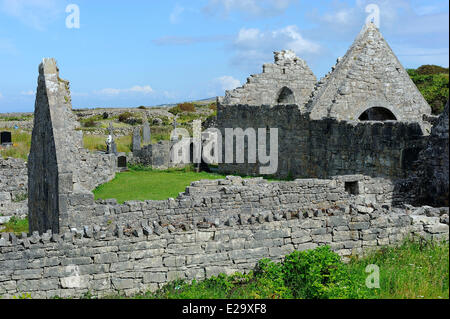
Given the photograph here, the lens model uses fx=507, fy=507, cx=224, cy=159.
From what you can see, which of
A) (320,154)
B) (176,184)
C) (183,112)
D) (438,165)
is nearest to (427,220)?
(438,165)

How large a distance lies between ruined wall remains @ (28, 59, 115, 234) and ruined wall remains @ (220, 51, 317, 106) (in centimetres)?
1248

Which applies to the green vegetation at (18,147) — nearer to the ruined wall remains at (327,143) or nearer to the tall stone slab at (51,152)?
the ruined wall remains at (327,143)

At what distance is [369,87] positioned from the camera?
17672 millimetres

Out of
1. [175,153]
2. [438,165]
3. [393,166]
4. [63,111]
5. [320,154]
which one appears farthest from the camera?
[175,153]

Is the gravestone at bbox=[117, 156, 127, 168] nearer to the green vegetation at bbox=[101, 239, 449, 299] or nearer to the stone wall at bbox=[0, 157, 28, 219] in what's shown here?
the stone wall at bbox=[0, 157, 28, 219]

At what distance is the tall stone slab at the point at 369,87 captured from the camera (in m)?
17.5

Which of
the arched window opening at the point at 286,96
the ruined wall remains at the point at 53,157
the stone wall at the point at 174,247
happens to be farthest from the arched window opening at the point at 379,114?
the ruined wall remains at the point at 53,157

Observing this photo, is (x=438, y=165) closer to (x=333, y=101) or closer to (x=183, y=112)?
(x=333, y=101)

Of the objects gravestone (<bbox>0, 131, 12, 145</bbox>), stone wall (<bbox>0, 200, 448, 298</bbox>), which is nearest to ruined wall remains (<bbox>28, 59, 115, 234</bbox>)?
stone wall (<bbox>0, 200, 448, 298</bbox>)

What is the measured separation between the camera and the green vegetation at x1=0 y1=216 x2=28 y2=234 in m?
12.8

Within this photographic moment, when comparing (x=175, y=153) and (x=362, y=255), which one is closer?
(x=362, y=255)

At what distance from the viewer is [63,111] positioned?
32.6 ft
